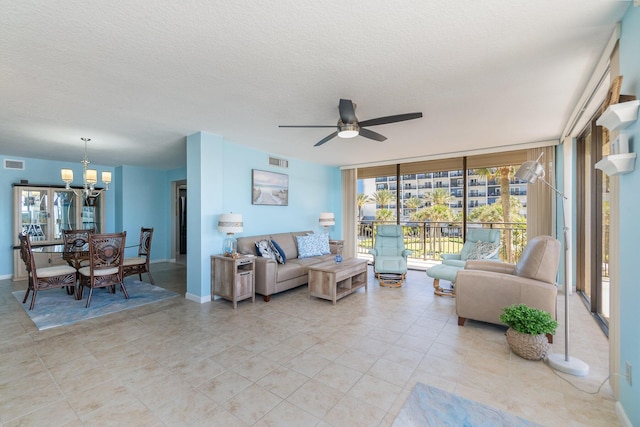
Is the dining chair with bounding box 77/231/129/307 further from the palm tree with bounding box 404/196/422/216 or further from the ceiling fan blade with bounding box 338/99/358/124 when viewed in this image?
the palm tree with bounding box 404/196/422/216

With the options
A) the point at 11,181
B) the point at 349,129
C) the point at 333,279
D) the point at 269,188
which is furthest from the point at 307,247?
the point at 11,181

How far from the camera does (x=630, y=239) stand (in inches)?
64.6

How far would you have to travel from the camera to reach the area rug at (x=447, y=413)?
171cm

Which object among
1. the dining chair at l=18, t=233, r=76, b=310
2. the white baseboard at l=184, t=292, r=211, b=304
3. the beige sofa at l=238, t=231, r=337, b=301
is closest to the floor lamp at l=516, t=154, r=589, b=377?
the beige sofa at l=238, t=231, r=337, b=301

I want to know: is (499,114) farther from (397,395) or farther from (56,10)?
(56,10)

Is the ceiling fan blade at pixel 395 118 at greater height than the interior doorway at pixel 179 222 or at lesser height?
greater

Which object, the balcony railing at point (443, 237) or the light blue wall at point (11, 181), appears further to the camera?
the balcony railing at point (443, 237)

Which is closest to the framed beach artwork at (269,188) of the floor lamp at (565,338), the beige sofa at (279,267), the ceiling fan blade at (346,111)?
the beige sofa at (279,267)

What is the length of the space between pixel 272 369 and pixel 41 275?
3.81 m

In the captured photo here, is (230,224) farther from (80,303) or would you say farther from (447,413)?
(447,413)

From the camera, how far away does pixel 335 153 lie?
5613mm

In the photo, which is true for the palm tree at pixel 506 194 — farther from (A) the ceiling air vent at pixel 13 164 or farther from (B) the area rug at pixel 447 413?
(A) the ceiling air vent at pixel 13 164

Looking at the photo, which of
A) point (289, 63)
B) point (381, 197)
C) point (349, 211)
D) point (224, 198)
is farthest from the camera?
point (381, 197)

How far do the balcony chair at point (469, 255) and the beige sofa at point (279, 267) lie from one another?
1964mm
